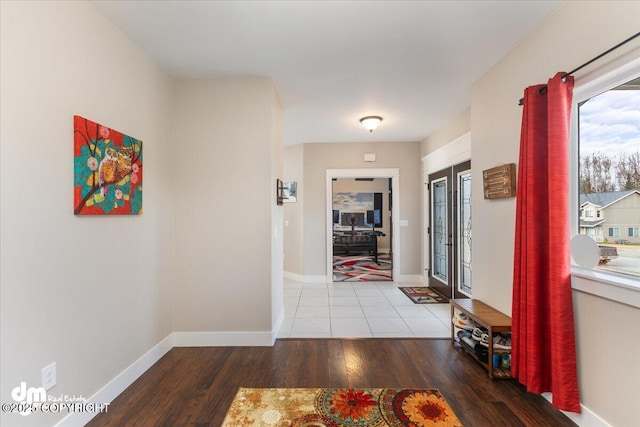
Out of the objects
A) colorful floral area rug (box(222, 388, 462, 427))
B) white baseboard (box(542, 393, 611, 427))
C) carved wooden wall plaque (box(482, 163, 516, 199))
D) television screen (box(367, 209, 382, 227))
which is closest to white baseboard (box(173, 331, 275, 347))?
colorful floral area rug (box(222, 388, 462, 427))

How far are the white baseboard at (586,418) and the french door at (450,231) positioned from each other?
2266 mm

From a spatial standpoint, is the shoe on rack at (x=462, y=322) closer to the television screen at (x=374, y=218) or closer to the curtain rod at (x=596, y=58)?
the curtain rod at (x=596, y=58)

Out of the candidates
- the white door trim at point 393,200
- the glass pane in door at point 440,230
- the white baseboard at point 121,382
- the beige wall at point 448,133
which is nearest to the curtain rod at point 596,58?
the beige wall at point 448,133

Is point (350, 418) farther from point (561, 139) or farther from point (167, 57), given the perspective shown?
point (167, 57)

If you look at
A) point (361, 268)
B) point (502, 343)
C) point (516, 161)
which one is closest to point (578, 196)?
point (516, 161)

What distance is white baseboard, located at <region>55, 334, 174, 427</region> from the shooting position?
6.00 ft

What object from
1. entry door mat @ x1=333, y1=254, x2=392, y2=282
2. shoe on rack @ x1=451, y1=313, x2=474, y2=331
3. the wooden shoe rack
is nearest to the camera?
the wooden shoe rack

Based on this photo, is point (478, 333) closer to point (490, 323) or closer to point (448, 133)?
point (490, 323)

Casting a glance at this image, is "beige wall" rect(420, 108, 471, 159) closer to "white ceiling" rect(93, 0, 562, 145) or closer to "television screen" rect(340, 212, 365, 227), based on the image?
"white ceiling" rect(93, 0, 562, 145)

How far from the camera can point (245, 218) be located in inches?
119

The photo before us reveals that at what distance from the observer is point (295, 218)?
19.6 feet

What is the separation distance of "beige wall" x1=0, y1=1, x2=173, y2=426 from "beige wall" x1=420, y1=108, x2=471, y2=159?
3605mm

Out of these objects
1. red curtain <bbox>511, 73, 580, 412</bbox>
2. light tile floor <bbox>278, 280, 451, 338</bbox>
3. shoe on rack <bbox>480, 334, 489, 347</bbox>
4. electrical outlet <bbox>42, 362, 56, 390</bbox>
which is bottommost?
light tile floor <bbox>278, 280, 451, 338</bbox>

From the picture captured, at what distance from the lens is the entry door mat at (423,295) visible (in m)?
4.48
